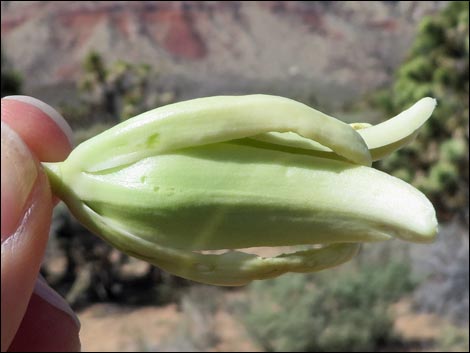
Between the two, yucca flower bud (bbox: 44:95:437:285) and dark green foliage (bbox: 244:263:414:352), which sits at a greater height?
yucca flower bud (bbox: 44:95:437:285)

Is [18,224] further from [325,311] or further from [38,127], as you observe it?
[325,311]

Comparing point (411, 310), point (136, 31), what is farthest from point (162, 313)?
point (136, 31)

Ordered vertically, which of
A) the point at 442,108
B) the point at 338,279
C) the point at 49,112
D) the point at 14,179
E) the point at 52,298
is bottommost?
the point at 338,279

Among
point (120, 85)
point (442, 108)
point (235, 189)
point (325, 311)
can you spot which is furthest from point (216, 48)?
point (235, 189)

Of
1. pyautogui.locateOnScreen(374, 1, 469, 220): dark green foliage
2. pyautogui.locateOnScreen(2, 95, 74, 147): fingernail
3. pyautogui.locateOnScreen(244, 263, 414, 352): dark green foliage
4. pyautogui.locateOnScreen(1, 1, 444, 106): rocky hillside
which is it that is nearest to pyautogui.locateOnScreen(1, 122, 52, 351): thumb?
pyautogui.locateOnScreen(2, 95, 74, 147): fingernail

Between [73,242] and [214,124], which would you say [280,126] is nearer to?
[214,124]

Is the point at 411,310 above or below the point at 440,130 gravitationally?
below

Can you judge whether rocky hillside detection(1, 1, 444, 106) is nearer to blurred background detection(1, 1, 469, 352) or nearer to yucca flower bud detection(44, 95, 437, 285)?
blurred background detection(1, 1, 469, 352)
